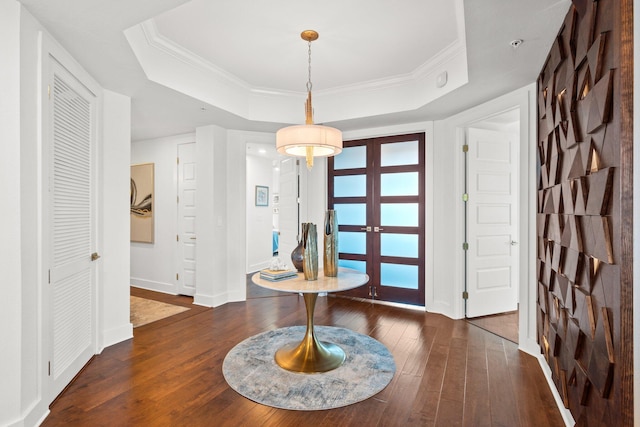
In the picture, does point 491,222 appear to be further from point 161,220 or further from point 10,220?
point 161,220

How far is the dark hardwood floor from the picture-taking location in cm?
196

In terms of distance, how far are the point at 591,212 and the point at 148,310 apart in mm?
4373

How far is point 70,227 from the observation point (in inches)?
96.0

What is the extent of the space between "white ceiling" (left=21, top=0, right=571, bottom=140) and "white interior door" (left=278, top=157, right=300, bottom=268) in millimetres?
835

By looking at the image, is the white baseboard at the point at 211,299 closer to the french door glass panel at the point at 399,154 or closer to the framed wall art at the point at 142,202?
the framed wall art at the point at 142,202

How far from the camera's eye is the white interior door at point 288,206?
482 centimetres

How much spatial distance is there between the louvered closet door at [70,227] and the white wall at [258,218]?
3.63m

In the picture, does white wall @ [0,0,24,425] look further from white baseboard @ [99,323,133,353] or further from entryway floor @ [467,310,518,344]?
entryway floor @ [467,310,518,344]

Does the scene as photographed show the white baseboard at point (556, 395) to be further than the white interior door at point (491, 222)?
No

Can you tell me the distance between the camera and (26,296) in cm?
183

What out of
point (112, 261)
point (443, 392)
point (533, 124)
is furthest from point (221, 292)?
point (533, 124)

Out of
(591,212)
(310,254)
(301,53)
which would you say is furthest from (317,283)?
(301,53)

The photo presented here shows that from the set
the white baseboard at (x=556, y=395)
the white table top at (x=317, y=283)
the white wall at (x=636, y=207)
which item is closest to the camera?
the white wall at (x=636, y=207)

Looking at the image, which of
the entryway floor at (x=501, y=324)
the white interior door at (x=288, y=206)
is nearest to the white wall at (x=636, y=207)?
the entryway floor at (x=501, y=324)
